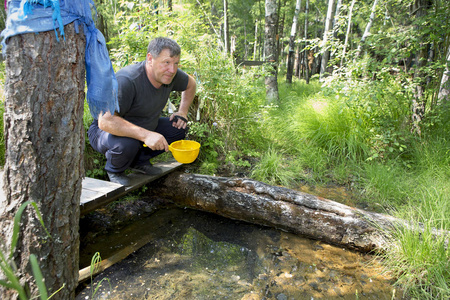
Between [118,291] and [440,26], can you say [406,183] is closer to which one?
[440,26]

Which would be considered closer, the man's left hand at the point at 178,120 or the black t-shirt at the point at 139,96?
the black t-shirt at the point at 139,96

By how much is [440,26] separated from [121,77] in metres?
3.79

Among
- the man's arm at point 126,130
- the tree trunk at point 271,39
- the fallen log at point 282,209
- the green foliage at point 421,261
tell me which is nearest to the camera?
the green foliage at point 421,261

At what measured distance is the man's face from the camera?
2.55 m

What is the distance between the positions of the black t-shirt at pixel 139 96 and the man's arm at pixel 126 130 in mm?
180

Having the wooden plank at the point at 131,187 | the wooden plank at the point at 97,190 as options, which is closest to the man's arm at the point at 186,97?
the wooden plank at the point at 131,187

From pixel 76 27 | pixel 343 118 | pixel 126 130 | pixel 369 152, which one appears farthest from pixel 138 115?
pixel 369 152

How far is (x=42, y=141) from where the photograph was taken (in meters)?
1.32

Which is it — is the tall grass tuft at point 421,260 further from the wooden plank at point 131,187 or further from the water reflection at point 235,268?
the wooden plank at point 131,187

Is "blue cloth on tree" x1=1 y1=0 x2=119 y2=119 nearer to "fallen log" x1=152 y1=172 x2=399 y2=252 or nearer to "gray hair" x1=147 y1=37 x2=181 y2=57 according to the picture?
"gray hair" x1=147 y1=37 x2=181 y2=57

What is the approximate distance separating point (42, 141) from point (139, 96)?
144cm

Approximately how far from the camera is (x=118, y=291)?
1.87 m

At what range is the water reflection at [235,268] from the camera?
6.18 ft

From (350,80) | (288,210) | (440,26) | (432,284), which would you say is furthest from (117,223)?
(440,26)
